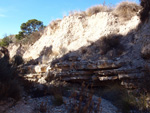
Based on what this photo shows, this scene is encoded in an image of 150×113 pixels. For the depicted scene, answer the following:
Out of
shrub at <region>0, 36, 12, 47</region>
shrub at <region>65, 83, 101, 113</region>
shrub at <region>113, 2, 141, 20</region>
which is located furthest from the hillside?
shrub at <region>0, 36, 12, 47</region>

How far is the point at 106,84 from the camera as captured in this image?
7.27 m

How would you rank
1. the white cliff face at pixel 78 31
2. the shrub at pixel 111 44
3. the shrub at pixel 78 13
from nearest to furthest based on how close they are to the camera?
1. the shrub at pixel 111 44
2. the white cliff face at pixel 78 31
3. the shrub at pixel 78 13

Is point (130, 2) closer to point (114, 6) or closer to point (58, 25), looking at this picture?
point (114, 6)

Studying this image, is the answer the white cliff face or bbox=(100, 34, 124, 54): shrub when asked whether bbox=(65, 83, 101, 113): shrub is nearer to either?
bbox=(100, 34, 124, 54): shrub

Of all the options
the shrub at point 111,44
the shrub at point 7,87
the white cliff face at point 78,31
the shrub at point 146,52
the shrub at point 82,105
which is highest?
the white cliff face at point 78,31

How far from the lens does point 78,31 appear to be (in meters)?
13.5

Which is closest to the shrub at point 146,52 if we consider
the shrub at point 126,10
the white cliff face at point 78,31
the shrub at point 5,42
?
the white cliff face at point 78,31

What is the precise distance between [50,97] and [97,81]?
2.71 m

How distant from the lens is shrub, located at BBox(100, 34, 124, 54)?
8.90 metres

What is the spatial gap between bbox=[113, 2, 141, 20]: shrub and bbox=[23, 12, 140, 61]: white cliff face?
46 centimetres

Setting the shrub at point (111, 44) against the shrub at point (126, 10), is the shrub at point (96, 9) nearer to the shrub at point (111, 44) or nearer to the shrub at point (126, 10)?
the shrub at point (126, 10)

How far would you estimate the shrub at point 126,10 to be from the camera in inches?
442

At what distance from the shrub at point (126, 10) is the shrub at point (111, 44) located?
247 centimetres

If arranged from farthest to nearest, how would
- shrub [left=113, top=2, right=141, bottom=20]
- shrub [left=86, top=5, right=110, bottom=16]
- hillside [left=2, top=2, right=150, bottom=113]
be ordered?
shrub [left=86, top=5, right=110, bottom=16]
shrub [left=113, top=2, right=141, bottom=20]
hillside [left=2, top=2, right=150, bottom=113]
